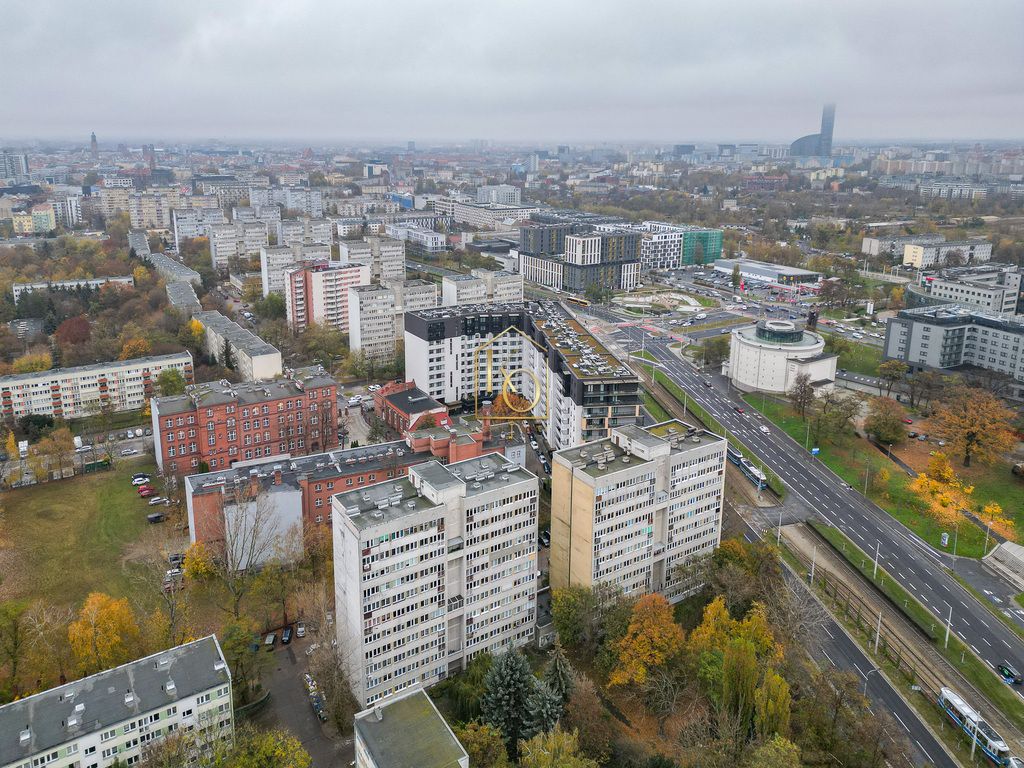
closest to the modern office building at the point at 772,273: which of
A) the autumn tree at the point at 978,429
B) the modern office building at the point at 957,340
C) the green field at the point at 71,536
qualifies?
the modern office building at the point at 957,340

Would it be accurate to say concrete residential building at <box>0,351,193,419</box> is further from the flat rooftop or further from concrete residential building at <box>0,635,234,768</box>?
concrete residential building at <box>0,635,234,768</box>

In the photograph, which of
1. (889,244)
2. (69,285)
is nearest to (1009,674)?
(69,285)

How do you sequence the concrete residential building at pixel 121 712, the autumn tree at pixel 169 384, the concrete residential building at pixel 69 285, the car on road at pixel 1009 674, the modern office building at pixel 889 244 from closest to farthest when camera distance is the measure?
the concrete residential building at pixel 121 712 → the car on road at pixel 1009 674 → the autumn tree at pixel 169 384 → the concrete residential building at pixel 69 285 → the modern office building at pixel 889 244

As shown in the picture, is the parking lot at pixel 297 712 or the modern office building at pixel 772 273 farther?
the modern office building at pixel 772 273

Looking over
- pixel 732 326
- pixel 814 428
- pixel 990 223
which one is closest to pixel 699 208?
pixel 990 223

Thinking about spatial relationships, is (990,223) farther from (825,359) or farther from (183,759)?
(183,759)

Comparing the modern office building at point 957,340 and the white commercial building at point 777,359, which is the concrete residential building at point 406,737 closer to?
Result: the white commercial building at point 777,359
